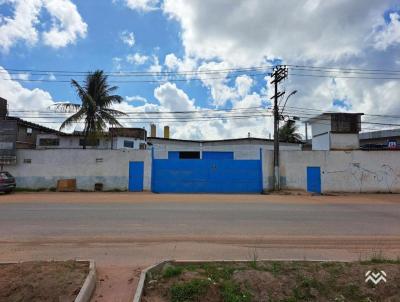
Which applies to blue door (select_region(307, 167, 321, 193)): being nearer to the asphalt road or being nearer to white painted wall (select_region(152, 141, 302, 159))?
the asphalt road

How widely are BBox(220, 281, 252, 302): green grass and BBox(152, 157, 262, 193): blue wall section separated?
2038 centimetres

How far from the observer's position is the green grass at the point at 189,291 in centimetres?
466

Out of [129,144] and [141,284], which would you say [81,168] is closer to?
[129,144]

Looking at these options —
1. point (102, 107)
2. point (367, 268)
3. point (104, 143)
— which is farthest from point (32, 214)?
point (104, 143)

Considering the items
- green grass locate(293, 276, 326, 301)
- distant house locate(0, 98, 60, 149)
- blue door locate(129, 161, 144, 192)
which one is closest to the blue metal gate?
blue door locate(129, 161, 144, 192)

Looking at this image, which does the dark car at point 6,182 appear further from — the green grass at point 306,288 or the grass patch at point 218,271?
the green grass at point 306,288

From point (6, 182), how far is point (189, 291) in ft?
71.8

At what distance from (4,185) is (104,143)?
17.7m

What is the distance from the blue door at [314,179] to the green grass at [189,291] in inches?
880

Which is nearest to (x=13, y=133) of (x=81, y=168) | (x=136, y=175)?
(x=81, y=168)

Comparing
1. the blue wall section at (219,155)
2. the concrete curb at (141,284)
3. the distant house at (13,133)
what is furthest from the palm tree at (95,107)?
the concrete curb at (141,284)

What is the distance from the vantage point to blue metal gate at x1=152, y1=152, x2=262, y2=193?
25234mm

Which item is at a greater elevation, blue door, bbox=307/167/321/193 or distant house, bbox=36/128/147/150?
distant house, bbox=36/128/147/150

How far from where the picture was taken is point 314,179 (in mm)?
25797
